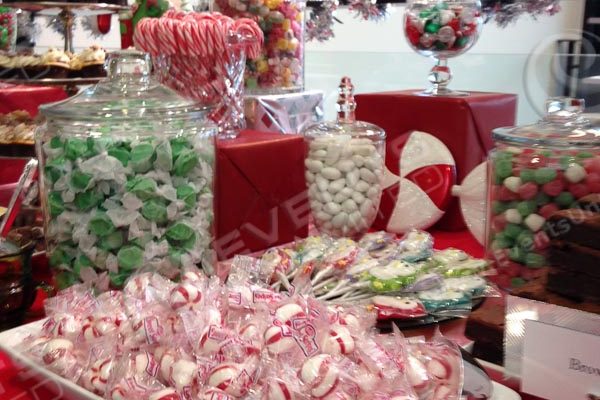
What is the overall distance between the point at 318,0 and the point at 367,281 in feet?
6.77

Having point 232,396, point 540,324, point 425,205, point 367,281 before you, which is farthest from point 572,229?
point 425,205

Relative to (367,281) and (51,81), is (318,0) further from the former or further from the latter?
(367,281)

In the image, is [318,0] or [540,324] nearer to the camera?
[540,324]

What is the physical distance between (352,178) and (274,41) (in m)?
0.55

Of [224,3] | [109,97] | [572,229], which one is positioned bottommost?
[572,229]

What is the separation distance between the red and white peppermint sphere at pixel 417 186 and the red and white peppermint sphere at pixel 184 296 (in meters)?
0.80

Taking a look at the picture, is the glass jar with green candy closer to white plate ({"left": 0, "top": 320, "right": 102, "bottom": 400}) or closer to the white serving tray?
the white serving tray

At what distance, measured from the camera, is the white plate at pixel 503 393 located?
727mm

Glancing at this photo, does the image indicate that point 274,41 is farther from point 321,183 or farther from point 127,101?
point 127,101

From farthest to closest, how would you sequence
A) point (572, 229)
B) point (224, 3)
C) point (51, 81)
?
point (51, 81)
point (224, 3)
point (572, 229)

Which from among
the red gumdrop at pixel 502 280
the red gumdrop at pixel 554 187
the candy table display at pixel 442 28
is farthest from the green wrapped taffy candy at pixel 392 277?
the candy table display at pixel 442 28

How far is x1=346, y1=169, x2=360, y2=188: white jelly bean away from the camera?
4.39 feet

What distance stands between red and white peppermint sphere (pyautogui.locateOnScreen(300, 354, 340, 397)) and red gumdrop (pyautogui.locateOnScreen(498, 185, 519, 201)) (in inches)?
19.7

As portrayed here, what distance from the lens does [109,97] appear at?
1.07 metres
